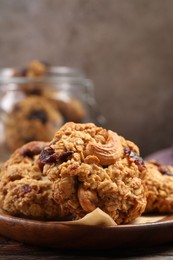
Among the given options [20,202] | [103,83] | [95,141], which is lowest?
[20,202]

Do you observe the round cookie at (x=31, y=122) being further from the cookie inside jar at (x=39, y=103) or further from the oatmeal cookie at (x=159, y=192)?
the oatmeal cookie at (x=159, y=192)

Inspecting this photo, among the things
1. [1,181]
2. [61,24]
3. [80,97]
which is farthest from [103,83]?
[1,181]

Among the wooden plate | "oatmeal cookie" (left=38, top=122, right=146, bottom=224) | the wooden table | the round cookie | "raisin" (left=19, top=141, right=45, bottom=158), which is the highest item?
the round cookie

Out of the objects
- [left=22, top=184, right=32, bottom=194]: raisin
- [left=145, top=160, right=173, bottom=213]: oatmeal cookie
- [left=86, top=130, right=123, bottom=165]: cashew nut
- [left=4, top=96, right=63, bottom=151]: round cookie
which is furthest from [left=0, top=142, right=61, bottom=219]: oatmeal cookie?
[left=4, top=96, right=63, bottom=151]: round cookie

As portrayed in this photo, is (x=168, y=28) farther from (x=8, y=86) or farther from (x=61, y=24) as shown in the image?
(x=8, y=86)

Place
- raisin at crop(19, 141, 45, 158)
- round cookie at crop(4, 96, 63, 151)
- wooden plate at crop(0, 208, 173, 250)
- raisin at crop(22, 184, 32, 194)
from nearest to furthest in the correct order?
wooden plate at crop(0, 208, 173, 250)
raisin at crop(22, 184, 32, 194)
raisin at crop(19, 141, 45, 158)
round cookie at crop(4, 96, 63, 151)

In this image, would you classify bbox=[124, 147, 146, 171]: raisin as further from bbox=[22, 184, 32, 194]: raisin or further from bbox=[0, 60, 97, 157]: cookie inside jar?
bbox=[0, 60, 97, 157]: cookie inside jar
